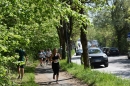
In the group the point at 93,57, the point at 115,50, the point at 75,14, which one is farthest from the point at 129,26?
the point at 75,14

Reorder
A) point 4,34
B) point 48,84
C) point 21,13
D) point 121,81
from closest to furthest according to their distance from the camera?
point 4,34
point 21,13
point 121,81
point 48,84

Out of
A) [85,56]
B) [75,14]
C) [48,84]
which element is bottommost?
[48,84]

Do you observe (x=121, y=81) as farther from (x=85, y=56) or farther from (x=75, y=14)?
(x=85, y=56)

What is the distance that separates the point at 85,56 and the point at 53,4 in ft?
30.2

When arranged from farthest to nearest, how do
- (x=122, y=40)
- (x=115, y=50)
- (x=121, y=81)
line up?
1. (x=122, y=40)
2. (x=115, y=50)
3. (x=121, y=81)

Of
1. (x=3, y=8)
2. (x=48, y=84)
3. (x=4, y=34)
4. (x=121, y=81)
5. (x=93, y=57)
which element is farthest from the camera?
(x=93, y=57)

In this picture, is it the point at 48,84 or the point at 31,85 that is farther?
the point at 48,84

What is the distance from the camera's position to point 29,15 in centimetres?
855

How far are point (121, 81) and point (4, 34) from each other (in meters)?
6.16

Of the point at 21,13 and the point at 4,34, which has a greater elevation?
the point at 21,13

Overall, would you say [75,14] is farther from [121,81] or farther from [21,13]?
[121,81]

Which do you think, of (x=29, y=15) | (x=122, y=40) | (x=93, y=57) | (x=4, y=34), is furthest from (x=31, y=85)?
(x=122, y=40)

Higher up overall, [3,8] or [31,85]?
[3,8]

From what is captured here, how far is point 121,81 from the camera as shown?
11648 mm
